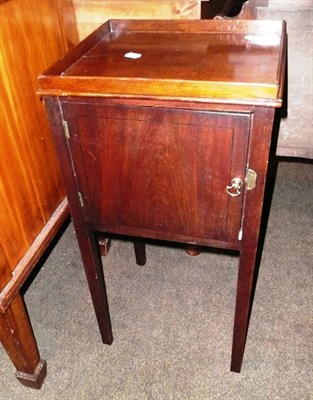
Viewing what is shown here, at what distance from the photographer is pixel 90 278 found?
1051 millimetres

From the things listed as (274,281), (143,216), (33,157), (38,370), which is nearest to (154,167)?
(143,216)

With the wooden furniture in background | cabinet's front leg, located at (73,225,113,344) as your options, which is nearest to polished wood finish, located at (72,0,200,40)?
the wooden furniture in background

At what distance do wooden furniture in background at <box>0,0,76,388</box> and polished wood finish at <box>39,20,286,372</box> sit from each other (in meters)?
0.15

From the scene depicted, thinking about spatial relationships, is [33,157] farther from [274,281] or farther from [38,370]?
[274,281]

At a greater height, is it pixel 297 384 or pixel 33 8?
pixel 33 8

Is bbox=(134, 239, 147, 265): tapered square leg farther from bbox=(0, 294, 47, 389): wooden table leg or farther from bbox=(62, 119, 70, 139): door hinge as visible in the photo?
bbox=(62, 119, 70, 139): door hinge

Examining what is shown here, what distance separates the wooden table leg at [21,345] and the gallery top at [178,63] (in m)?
0.54

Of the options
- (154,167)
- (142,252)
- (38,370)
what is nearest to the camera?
(154,167)

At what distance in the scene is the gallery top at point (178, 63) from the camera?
66cm

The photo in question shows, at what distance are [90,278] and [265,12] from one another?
103 centimetres

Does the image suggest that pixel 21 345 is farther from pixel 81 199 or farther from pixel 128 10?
pixel 128 10

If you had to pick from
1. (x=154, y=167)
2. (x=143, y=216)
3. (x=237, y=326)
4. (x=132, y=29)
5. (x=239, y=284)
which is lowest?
(x=237, y=326)

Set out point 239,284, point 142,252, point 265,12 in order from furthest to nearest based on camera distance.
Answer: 1. point 142,252
2. point 265,12
3. point 239,284

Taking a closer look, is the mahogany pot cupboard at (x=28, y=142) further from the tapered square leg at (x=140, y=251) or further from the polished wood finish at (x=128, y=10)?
the tapered square leg at (x=140, y=251)
